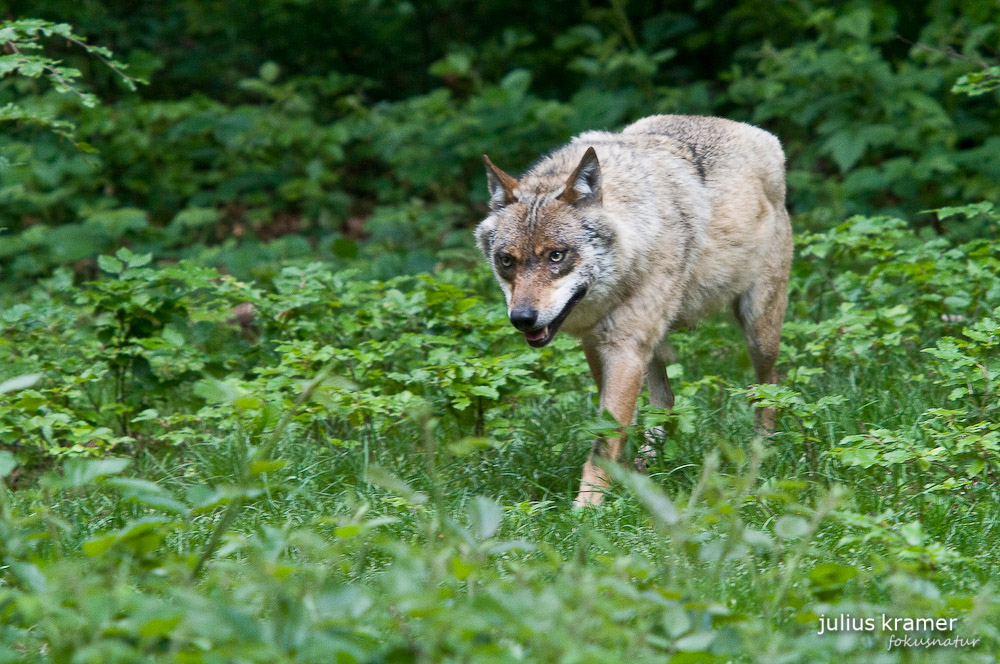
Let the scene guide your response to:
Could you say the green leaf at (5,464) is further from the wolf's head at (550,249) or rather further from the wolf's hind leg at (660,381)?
the wolf's hind leg at (660,381)

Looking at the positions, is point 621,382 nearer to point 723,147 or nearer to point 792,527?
point 723,147

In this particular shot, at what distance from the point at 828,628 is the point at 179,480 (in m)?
3.05

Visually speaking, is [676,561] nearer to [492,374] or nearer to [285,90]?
[492,374]

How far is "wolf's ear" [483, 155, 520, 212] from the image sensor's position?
477 centimetres

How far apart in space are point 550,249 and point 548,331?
40cm

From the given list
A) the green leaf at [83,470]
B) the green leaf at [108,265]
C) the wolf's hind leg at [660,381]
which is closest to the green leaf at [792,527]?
the green leaf at [83,470]

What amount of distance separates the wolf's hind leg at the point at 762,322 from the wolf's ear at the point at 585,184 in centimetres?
134

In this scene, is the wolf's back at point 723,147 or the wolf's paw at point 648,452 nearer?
the wolf's paw at point 648,452

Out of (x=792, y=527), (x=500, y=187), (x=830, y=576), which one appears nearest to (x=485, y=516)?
(x=792, y=527)

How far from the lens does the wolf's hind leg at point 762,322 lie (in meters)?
5.44

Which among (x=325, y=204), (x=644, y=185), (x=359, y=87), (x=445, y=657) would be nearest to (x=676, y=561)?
(x=445, y=657)

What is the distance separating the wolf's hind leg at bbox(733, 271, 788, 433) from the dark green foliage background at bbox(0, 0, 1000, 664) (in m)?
0.21

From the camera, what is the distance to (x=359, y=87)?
1184 cm

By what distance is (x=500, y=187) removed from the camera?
482 centimetres
